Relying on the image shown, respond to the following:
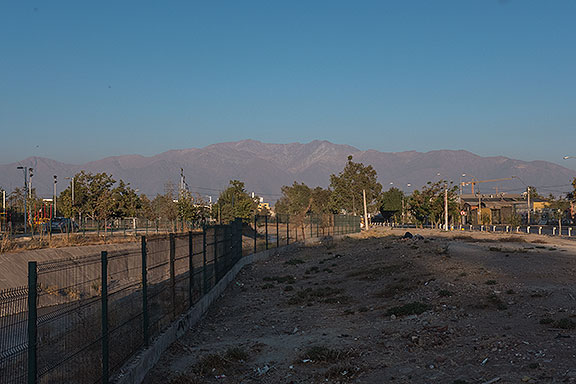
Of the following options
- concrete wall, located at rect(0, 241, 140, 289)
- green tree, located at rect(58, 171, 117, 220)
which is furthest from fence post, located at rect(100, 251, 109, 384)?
green tree, located at rect(58, 171, 117, 220)

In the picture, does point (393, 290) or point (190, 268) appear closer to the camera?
point (190, 268)

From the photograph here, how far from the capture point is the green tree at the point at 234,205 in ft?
266

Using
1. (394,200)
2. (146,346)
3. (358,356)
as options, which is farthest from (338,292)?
(394,200)

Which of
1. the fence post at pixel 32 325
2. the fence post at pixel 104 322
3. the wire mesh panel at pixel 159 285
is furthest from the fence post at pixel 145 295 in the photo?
the fence post at pixel 32 325

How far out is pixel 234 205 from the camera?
8600 centimetres

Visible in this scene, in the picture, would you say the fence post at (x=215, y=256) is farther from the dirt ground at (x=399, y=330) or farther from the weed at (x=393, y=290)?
the weed at (x=393, y=290)

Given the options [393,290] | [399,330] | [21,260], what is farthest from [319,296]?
[21,260]

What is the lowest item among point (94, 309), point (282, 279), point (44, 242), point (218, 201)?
point (282, 279)

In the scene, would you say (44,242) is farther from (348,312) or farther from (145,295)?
(145,295)

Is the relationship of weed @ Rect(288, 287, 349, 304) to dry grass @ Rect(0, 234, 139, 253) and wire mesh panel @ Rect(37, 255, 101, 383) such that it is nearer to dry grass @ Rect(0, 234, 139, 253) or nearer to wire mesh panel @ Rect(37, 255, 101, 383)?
wire mesh panel @ Rect(37, 255, 101, 383)

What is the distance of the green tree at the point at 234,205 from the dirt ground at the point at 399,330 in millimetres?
58452

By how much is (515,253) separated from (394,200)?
362 ft

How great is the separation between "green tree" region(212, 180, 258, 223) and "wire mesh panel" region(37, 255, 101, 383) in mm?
68614

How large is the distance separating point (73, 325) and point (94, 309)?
631 millimetres
